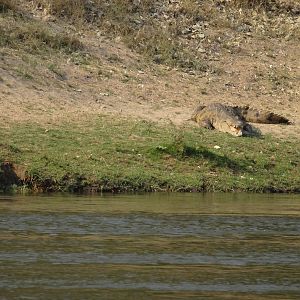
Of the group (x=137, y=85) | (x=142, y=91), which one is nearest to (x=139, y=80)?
(x=137, y=85)

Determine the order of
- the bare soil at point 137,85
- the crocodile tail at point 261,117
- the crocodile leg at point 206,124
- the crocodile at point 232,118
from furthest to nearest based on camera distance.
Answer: the crocodile tail at point 261,117, the bare soil at point 137,85, the crocodile leg at point 206,124, the crocodile at point 232,118

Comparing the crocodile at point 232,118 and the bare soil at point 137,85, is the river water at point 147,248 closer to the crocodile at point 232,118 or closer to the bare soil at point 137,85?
the crocodile at point 232,118

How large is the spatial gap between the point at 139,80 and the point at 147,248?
16086 mm

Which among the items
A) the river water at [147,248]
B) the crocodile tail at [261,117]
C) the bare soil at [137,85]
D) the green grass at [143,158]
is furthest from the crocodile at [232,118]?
the river water at [147,248]

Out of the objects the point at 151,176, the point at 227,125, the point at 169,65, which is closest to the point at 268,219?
the point at 151,176

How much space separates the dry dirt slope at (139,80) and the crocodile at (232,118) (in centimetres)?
36

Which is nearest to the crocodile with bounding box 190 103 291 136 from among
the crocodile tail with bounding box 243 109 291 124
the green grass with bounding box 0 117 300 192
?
the crocodile tail with bounding box 243 109 291 124

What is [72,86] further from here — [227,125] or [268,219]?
[268,219]

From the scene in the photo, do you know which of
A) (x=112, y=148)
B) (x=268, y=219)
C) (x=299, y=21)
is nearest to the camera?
(x=268, y=219)

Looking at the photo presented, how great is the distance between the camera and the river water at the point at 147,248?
1046 centimetres

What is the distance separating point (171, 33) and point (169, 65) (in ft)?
7.10

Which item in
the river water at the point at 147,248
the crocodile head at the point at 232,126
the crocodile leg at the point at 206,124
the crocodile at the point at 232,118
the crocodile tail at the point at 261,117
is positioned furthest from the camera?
the crocodile tail at the point at 261,117

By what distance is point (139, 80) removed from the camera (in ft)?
94.2

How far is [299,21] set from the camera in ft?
115
